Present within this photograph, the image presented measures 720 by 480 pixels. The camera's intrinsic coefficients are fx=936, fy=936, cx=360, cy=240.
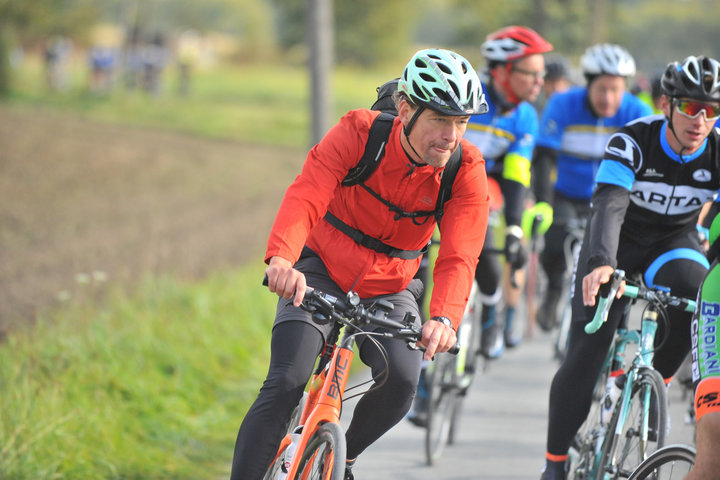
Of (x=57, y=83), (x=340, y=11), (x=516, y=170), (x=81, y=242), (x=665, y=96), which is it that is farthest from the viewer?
(x=340, y=11)

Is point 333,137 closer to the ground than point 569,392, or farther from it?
farther from it

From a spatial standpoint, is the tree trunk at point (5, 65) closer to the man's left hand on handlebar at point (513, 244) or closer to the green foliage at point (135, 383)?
the green foliage at point (135, 383)

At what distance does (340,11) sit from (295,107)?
36.3m

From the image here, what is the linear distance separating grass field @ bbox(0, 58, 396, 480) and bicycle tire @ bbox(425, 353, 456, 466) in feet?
4.36

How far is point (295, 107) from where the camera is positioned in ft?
139

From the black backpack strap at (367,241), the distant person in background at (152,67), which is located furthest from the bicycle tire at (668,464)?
the distant person in background at (152,67)

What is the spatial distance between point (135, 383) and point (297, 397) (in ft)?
10.9

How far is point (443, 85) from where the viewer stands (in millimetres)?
3707

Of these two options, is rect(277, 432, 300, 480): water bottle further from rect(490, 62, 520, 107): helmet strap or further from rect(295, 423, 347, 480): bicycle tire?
rect(490, 62, 520, 107): helmet strap

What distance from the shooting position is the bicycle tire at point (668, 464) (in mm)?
3445

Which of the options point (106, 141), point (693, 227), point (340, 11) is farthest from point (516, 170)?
point (340, 11)

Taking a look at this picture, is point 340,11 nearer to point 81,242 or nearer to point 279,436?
point 81,242

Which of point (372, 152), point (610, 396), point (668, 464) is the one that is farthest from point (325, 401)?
point (610, 396)

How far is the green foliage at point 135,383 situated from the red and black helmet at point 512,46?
10.2 ft
